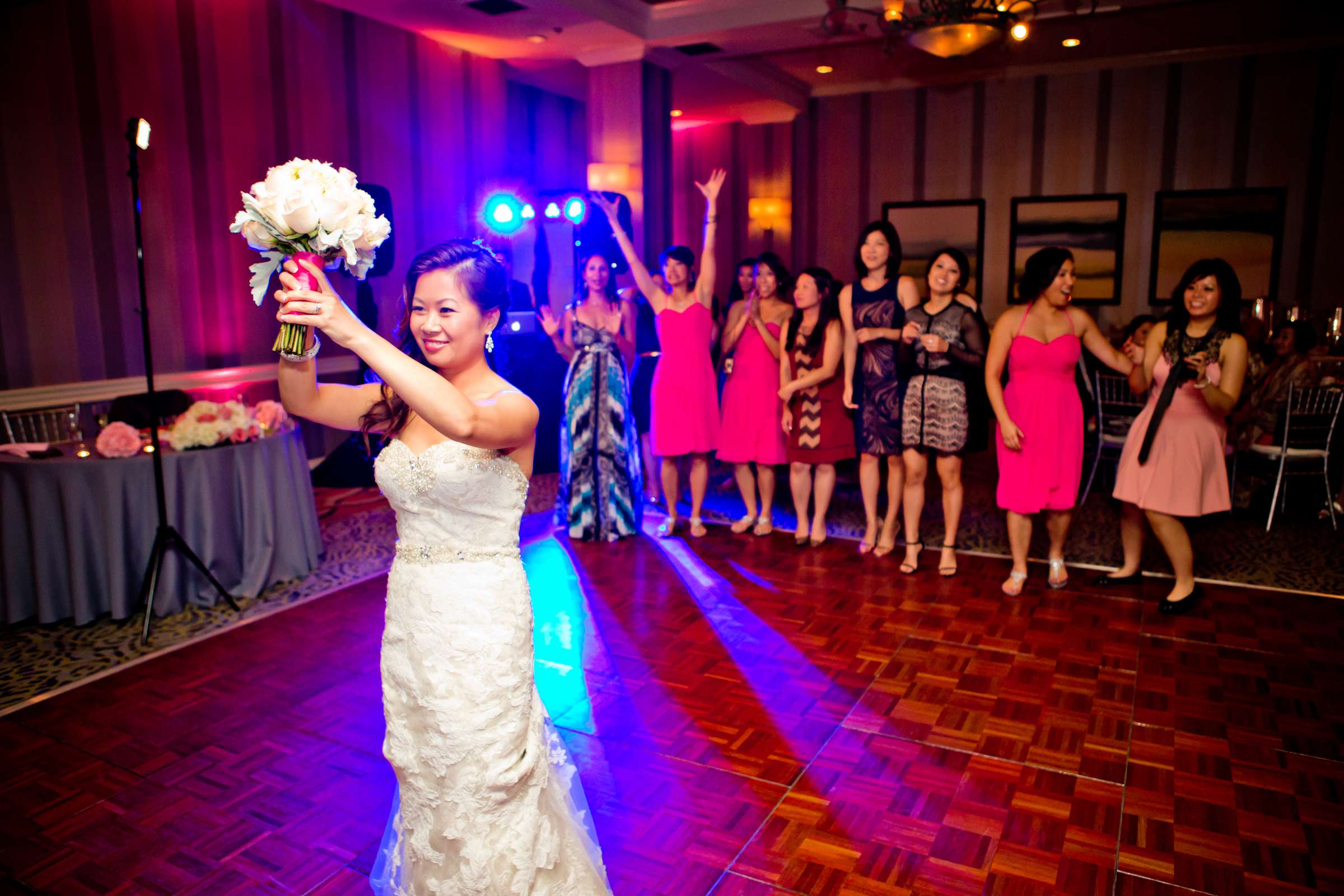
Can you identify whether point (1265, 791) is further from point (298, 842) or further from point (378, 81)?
point (378, 81)

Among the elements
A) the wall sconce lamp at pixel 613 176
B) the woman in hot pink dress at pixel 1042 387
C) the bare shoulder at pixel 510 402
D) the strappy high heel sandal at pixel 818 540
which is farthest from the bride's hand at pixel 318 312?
the wall sconce lamp at pixel 613 176

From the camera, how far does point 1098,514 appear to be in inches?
231

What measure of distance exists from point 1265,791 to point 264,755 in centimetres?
312

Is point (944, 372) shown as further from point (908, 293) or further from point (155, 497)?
point (155, 497)

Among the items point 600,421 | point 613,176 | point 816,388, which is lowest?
point 600,421

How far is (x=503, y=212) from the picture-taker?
8172 millimetres

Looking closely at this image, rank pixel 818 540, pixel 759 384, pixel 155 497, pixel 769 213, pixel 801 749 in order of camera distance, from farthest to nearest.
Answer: pixel 769 213 < pixel 759 384 < pixel 818 540 < pixel 155 497 < pixel 801 749

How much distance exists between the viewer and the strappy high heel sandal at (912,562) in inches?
185

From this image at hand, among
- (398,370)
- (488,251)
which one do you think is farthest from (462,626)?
(488,251)

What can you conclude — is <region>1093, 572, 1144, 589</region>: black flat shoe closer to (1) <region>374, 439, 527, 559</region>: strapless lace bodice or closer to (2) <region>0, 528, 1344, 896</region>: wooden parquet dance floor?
(2) <region>0, 528, 1344, 896</region>: wooden parquet dance floor

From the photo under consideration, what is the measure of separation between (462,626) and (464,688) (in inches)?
4.6

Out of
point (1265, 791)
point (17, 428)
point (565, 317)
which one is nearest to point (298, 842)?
point (1265, 791)

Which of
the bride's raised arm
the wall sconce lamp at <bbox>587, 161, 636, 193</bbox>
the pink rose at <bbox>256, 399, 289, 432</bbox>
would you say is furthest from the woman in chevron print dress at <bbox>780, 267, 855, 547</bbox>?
the bride's raised arm

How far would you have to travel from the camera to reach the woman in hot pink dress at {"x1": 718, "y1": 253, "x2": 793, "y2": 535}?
5.30 meters
